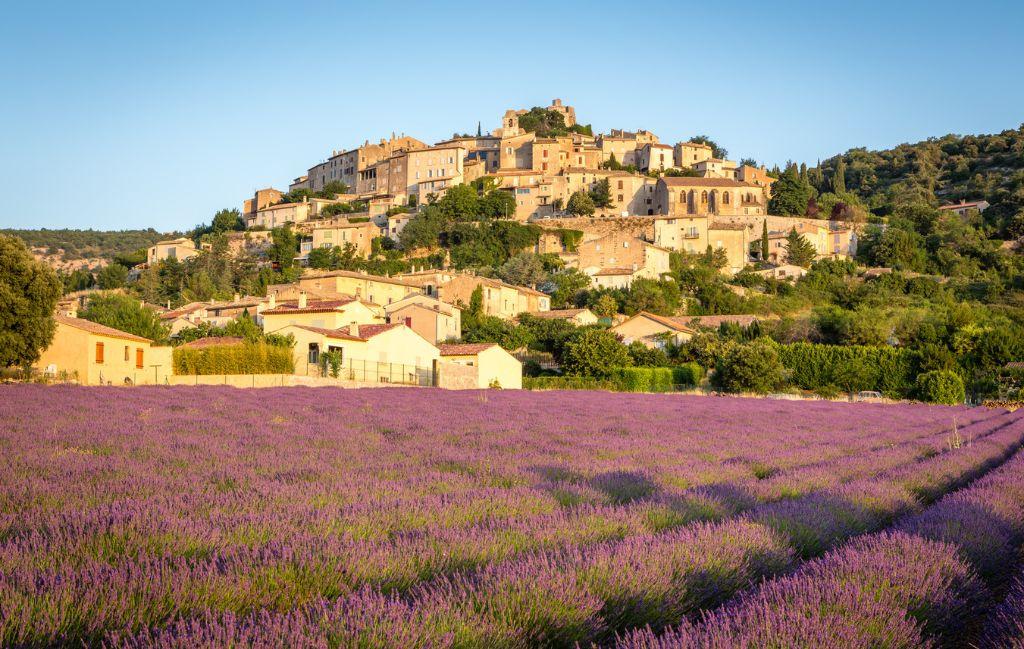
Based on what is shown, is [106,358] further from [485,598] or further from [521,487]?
[485,598]

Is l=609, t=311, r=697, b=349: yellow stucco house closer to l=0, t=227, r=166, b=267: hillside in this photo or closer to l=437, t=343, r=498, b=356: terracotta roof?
l=437, t=343, r=498, b=356: terracotta roof

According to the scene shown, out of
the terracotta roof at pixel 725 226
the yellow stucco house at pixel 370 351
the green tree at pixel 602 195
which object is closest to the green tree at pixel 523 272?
the green tree at pixel 602 195

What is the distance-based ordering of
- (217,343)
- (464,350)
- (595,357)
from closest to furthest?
1. (217,343)
2. (464,350)
3. (595,357)

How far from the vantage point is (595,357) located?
40938 mm

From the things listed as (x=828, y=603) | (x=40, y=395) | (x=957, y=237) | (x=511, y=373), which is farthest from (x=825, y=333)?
(x=828, y=603)

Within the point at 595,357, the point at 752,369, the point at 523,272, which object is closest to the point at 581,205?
the point at 523,272

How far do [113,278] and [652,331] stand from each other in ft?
199

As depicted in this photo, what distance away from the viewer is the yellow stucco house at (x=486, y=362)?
3756 centimetres

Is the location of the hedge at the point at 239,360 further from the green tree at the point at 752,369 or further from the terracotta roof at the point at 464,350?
the green tree at the point at 752,369

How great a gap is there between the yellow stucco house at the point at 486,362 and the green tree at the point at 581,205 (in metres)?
48.1

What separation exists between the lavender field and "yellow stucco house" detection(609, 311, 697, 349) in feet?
123

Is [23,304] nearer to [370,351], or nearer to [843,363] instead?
[370,351]

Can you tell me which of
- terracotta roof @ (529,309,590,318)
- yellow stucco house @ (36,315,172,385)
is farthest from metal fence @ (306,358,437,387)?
terracotta roof @ (529,309,590,318)

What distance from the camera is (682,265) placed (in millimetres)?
74500
